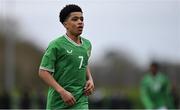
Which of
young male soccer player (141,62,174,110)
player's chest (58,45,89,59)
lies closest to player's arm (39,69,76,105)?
player's chest (58,45,89,59)

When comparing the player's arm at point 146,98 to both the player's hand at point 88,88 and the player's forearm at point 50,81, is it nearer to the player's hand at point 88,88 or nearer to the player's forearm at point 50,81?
the player's hand at point 88,88

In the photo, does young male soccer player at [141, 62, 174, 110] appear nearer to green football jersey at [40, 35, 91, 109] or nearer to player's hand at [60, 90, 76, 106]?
green football jersey at [40, 35, 91, 109]

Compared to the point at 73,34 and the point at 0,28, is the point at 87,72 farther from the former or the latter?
the point at 0,28

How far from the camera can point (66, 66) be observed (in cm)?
1001

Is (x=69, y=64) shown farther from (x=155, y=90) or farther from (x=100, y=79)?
(x=100, y=79)

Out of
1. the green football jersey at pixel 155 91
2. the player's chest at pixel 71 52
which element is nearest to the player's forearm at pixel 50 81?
the player's chest at pixel 71 52

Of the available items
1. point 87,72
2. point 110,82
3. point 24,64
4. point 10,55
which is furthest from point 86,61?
point 24,64

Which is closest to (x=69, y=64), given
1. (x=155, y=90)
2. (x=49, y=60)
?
(x=49, y=60)

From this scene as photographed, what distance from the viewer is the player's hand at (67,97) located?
9.74 meters

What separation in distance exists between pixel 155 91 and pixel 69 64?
28.6ft

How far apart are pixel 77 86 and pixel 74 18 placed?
0.83 metres

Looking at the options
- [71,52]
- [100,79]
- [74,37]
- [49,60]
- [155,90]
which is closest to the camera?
[49,60]

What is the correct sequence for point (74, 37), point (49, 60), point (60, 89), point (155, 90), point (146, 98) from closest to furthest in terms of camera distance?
point (60, 89) < point (49, 60) < point (74, 37) < point (155, 90) < point (146, 98)

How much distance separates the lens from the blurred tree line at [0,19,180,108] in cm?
3909
